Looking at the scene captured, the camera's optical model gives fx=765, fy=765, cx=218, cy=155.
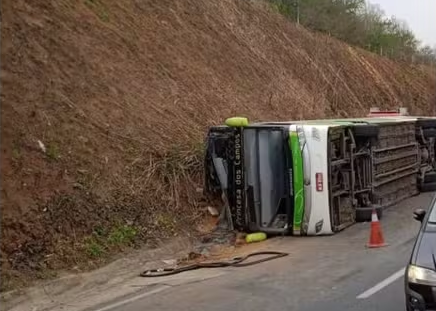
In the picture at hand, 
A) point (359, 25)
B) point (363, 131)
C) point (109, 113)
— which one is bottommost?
point (363, 131)

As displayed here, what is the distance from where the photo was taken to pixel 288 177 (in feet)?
42.7

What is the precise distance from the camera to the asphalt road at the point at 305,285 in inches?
319

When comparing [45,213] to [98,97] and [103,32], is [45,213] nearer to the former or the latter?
[98,97]

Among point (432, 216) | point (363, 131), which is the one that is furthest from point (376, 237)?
point (432, 216)

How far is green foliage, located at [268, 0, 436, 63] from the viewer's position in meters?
40.2

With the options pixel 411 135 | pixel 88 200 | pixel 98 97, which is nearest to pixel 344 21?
pixel 411 135

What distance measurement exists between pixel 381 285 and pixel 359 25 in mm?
43340

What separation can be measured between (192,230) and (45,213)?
3085 millimetres

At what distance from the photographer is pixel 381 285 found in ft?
28.6

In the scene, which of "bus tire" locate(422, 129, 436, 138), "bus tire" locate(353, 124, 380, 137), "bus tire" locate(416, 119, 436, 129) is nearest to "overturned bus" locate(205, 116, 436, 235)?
"bus tire" locate(353, 124, 380, 137)

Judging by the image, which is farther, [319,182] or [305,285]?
[319,182]

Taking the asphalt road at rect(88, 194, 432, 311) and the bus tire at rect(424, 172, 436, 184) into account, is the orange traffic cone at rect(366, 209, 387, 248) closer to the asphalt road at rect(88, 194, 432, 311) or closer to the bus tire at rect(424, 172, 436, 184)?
the asphalt road at rect(88, 194, 432, 311)

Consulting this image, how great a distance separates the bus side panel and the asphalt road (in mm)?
750

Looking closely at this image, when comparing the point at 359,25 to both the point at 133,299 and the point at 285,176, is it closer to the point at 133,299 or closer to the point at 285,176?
the point at 285,176
